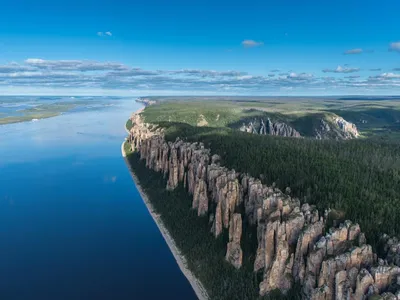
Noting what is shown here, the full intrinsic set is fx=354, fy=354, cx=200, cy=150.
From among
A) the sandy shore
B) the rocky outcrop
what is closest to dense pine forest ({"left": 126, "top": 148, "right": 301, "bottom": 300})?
the sandy shore

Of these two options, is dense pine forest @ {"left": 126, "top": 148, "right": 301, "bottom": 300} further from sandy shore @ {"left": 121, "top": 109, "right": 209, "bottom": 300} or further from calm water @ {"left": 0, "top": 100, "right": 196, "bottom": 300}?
calm water @ {"left": 0, "top": 100, "right": 196, "bottom": 300}

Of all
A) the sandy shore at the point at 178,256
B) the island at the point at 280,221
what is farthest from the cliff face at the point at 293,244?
the sandy shore at the point at 178,256

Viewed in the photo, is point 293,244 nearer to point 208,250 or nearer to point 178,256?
point 208,250

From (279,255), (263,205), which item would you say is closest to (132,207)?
(263,205)

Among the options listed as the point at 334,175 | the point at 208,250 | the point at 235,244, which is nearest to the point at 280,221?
the point at 235,244

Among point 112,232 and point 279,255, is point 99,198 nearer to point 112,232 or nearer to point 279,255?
point 112,232

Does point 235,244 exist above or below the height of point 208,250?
above
